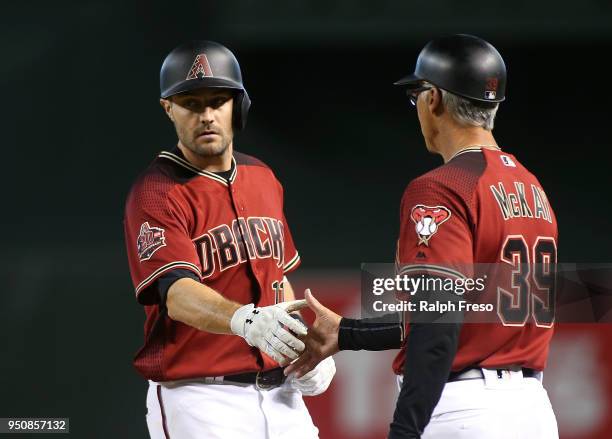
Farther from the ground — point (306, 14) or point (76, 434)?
point (306, 14)

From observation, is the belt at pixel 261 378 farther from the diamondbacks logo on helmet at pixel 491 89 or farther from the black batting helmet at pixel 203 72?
the diamondbacks logo on helmet at pixel 491 89

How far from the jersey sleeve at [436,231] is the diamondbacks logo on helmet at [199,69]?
0.86 m

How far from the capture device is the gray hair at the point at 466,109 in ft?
8.23

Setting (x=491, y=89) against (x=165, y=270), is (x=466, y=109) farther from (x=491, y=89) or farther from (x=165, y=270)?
(x=165, y=270)

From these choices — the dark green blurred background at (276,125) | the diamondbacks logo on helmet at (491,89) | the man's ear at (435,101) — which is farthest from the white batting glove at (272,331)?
the dark green blurred background at (276,125)

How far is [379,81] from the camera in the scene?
19.4 ft

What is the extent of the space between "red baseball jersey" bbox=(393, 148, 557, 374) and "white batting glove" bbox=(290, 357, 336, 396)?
542 millimetres

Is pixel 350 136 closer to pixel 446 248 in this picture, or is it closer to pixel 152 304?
pixel 152 304

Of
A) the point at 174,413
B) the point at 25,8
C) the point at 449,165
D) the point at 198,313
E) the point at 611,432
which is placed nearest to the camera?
the point at 449,165

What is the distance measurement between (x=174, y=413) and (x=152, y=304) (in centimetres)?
31

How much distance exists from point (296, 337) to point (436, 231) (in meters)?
0.69

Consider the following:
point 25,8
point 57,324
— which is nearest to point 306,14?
point 25,8

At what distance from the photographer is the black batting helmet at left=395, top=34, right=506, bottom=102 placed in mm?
2486

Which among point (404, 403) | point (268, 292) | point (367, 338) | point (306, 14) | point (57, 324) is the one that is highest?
point (306, 14)
